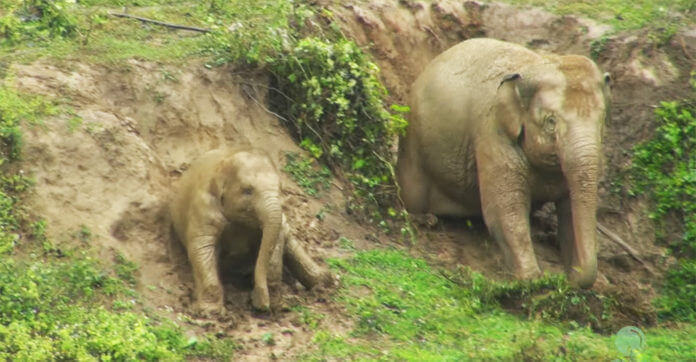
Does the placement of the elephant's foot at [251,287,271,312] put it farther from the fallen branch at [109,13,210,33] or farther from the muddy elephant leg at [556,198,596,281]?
the fallen branch at [109,13,210,33]

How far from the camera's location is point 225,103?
12875 mm

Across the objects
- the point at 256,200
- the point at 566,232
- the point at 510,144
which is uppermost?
the point at 510,144

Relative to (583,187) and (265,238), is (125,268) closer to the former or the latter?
(265,238)

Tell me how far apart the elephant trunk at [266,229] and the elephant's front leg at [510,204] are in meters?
Answer: 2.96

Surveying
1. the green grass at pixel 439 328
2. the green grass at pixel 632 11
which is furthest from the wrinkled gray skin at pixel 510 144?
the green grass at pixel 632 11

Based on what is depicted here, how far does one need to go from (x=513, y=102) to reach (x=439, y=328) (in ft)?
8.80

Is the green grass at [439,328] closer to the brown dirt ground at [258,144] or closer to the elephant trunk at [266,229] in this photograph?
the brown dirt ground at [258,144]

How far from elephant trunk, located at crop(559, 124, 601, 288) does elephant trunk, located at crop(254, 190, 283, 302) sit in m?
2.95

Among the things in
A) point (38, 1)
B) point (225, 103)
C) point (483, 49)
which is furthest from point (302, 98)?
point (38, 1)

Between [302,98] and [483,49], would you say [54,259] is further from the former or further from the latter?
[483,49]

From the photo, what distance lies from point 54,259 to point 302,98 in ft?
12.8

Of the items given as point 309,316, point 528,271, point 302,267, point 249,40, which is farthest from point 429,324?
point 249,40

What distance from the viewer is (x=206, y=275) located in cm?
1059

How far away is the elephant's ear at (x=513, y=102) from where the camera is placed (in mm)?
12391
